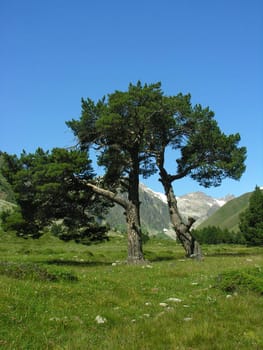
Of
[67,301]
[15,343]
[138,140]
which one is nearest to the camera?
[15,343]

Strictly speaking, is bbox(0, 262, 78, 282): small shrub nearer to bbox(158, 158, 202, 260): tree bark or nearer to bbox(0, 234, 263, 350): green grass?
bbox(0, 234, 263, 350): green grass

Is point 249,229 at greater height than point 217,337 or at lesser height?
greater

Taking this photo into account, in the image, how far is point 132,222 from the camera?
29.1 meters

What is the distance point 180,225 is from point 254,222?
173 feet

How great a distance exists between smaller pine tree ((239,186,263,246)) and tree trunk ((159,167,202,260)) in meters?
49.6

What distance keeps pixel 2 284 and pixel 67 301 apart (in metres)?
1.97

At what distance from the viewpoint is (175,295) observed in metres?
13.1

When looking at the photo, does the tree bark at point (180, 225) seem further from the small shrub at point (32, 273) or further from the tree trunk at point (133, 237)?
the small shrub at point (32, 273)

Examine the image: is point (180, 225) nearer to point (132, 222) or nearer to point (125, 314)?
point (132, 222)

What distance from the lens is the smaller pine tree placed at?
78.2m

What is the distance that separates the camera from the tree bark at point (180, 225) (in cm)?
3303

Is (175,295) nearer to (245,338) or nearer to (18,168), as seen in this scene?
(245,338)

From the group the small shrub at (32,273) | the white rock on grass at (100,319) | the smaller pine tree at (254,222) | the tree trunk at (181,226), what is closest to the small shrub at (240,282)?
the small shrub at (32,273)

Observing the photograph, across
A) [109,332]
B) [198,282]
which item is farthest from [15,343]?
[198,282]
